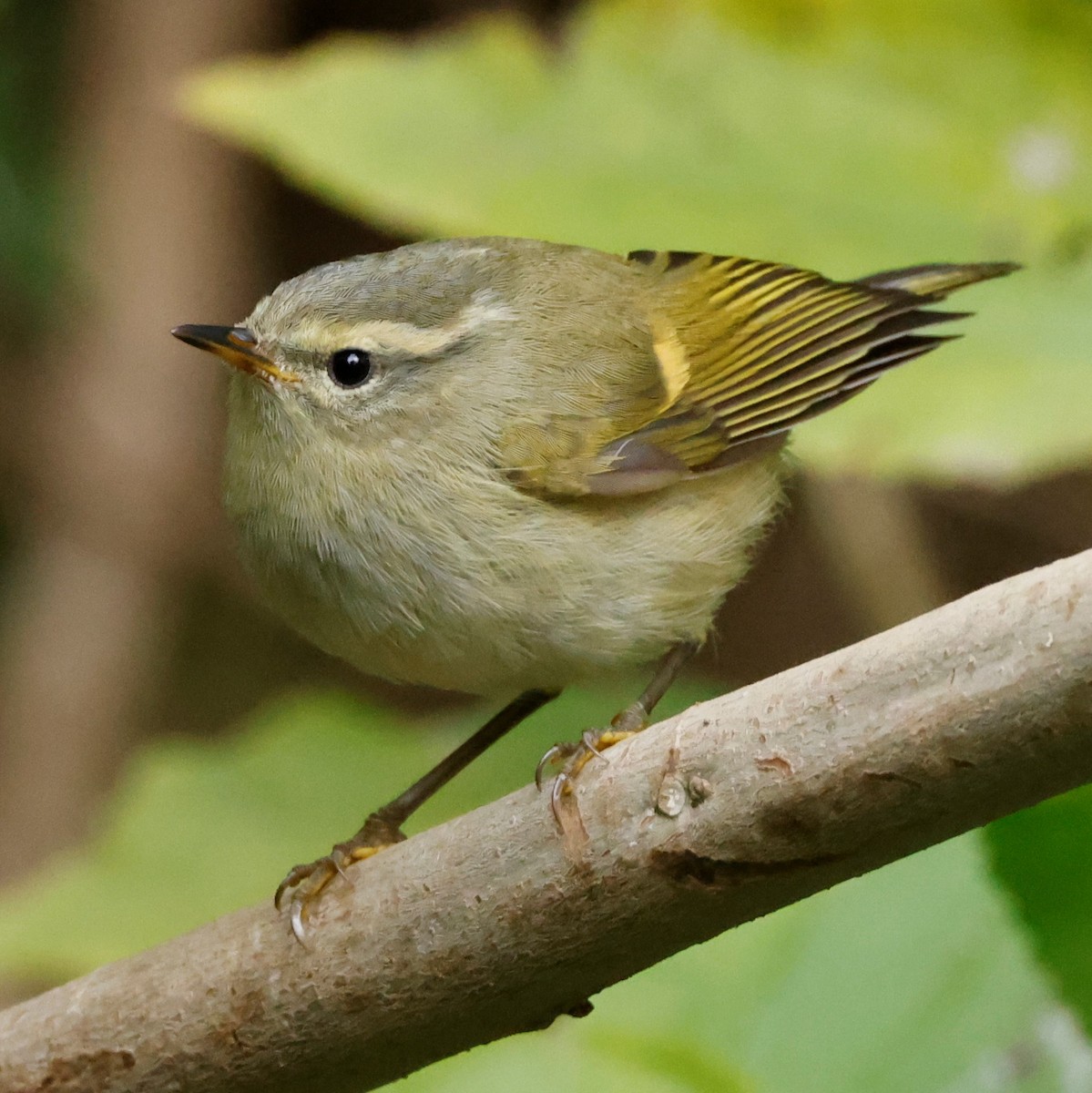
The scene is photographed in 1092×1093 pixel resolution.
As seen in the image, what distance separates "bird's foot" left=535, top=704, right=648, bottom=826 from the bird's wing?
1.16ft

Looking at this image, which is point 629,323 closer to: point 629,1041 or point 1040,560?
point 629,1041

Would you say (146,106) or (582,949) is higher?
(146,106)

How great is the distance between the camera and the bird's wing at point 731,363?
232 cm

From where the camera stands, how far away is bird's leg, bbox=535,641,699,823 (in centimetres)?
168

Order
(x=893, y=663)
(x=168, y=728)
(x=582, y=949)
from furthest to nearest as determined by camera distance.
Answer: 1. (x=168, y=728)
2. (x=582, y=949)
3. (x=893, y=663)

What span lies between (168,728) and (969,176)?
3.72m

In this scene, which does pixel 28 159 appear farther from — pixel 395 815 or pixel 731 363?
pixel 395 815

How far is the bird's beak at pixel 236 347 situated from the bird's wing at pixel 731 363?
15.5 inches

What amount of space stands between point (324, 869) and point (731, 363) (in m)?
1.13

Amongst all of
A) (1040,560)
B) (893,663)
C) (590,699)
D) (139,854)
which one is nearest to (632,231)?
(590,699)

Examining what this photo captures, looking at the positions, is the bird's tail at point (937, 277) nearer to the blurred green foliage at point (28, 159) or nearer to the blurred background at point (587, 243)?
the blurred background at point (587, 243)

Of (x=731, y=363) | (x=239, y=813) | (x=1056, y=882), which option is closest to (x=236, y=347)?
(x=731, y=363)

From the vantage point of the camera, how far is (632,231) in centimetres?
291

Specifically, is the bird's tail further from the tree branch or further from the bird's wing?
the tree branch
